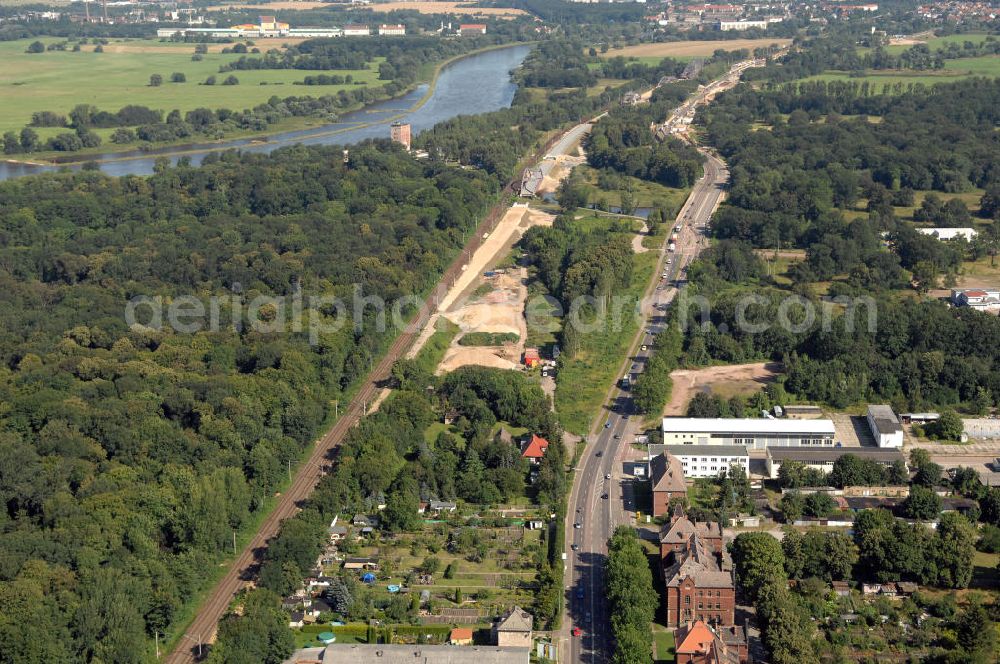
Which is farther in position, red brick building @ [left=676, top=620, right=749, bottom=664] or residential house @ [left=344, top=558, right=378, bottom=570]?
residential house @ [left=344, top=558, right=378, bottom=570]

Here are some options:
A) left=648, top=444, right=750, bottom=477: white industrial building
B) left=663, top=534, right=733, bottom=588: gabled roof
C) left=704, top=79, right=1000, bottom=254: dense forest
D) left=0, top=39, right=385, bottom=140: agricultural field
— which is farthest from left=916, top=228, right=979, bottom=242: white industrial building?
left=0, top=39, right=385, bottom=140: agricultural field

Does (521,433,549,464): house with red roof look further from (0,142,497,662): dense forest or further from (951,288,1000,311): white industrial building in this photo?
(951,288,1000,311): white industrial building

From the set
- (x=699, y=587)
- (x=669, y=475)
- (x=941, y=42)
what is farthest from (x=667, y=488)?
(x=941, y=42)

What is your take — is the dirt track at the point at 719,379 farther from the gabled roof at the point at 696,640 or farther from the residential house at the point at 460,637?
the gabled roof at the point at 696,640

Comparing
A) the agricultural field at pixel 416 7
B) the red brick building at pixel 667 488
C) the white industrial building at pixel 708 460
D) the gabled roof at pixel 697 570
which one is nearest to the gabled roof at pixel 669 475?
the red brick building at pixel 667 488

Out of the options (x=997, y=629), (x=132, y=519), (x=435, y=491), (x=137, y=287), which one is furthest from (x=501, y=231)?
(x=997, y=629)

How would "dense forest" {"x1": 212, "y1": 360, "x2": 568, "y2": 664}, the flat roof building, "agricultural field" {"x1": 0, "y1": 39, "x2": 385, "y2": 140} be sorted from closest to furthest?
1. "dense forest" {"x1": 212, "y1": 360, "x2": 568, "y2": 664}
2. the flat roof building
3. "agricultural field" {"x1": 0, "y1": 39, "x2": 385, "y2": 140}

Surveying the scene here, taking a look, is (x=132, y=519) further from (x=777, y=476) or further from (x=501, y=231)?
(x=501, y=231)
